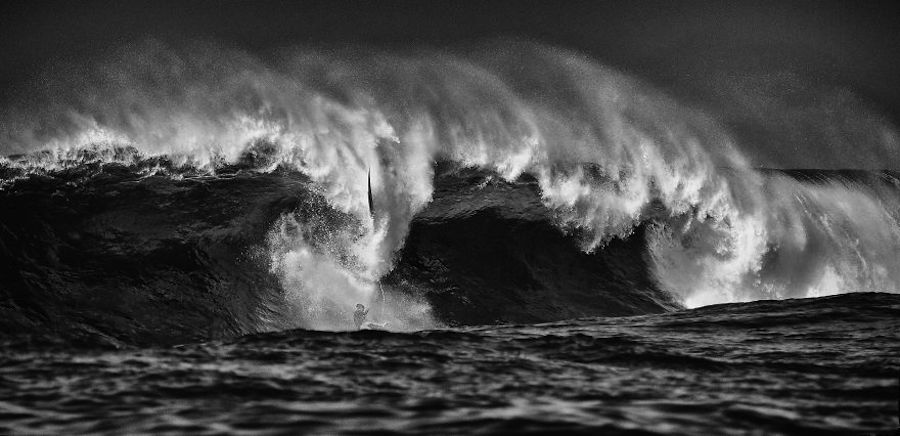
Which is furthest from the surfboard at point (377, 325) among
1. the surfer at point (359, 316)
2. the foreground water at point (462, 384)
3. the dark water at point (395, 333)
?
the foreground water at point (462, 384)

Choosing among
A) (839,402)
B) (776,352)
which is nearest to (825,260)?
(776,352)

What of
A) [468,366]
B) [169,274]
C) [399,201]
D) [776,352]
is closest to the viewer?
[468,366]

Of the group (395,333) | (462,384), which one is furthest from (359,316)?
(462,384)

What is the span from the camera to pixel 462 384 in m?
6.09

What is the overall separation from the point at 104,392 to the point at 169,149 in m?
13.6

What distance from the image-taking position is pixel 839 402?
5.71 m

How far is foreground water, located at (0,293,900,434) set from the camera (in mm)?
4828

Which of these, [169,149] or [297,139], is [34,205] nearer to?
[169,149]

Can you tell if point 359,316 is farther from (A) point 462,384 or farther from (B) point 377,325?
(A) point 462,384

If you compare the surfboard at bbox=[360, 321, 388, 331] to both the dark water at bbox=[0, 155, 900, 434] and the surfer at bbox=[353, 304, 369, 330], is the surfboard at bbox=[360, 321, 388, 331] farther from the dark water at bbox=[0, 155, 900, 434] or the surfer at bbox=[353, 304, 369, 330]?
the dark water at bbox=[0, 155, 900, 434]

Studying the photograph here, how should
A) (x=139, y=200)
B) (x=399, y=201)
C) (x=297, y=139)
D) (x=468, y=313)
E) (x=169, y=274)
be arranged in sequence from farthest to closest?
1. (x=297, y=139)
2. (x=399, y=201)
3. (x=139, y=200)
4. (x=468, y=313)
5. (x=169, y=274)

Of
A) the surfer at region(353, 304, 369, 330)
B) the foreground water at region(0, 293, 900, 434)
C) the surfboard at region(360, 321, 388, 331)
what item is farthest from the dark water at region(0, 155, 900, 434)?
the surfboard at region(360, 321, 388, 331)

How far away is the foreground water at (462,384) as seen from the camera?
4.83 m

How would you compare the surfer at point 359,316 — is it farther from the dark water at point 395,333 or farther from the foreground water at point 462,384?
the foreground water at point 462,384
